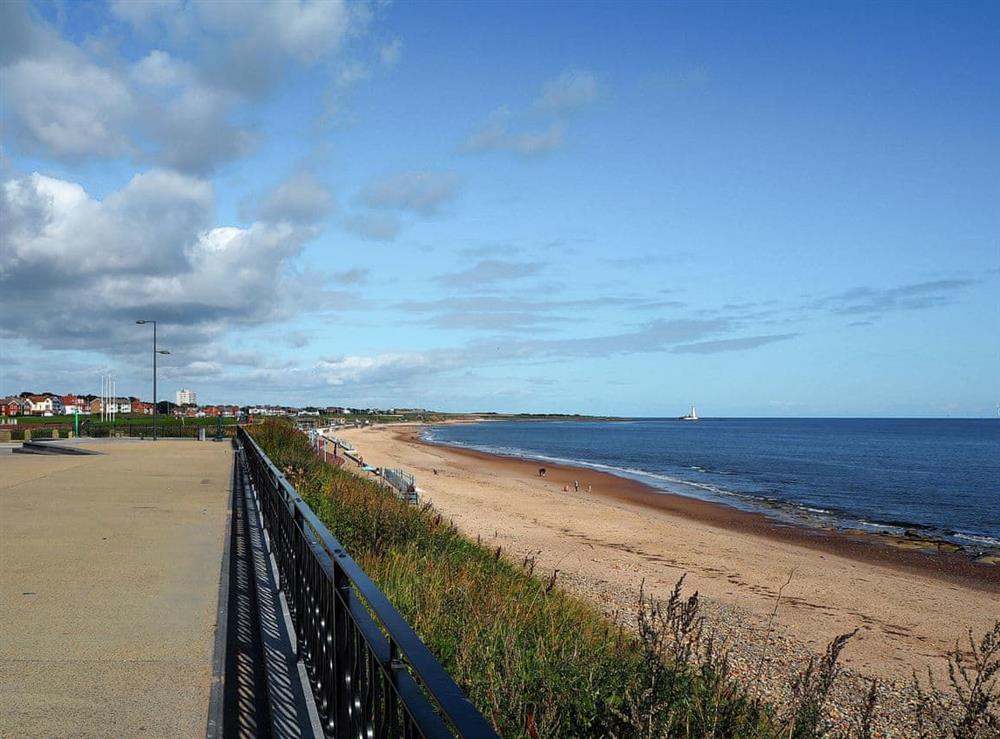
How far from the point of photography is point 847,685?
10.0 meters

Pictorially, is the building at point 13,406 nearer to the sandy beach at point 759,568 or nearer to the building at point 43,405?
the building at point 43,405

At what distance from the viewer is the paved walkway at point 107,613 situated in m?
4.18

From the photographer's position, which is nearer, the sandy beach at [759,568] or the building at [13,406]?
the sandy beach at [759,568]

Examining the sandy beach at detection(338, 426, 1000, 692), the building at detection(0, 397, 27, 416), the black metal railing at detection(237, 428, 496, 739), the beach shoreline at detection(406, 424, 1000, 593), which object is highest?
the building at detection(0, 397, 27, 416)

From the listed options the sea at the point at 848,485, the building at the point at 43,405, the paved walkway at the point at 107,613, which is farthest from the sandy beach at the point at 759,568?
the building at the point at 43,405

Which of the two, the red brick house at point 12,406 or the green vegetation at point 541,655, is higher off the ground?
the red brick house at point 12,406

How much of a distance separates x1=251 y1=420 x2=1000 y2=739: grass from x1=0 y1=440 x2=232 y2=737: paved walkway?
156 centimetres

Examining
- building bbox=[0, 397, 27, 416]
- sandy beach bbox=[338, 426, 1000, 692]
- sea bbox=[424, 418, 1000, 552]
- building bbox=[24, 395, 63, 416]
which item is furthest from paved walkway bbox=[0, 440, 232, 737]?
building bbox=[24, 395, 63, 416]

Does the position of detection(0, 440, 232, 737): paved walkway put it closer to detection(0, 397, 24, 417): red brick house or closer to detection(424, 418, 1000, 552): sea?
detection(424, 418, 1000, 552): sea

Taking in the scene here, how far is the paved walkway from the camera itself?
4.18 meters

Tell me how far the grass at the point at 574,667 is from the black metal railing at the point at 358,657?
788mm

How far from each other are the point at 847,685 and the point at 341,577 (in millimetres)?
8723

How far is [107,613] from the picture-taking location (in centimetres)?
611

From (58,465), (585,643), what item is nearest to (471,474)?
(58,465)
